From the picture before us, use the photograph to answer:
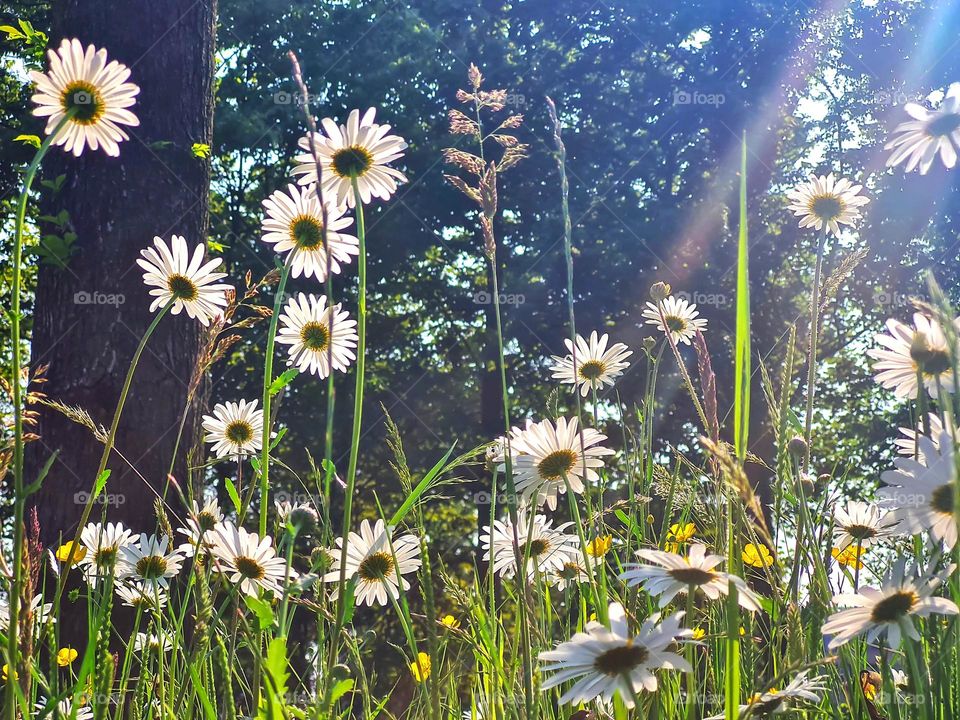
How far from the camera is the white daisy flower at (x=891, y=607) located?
0.91 meters

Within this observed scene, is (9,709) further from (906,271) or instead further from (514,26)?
(514,26)

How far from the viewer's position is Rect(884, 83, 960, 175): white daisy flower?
1.66 metres

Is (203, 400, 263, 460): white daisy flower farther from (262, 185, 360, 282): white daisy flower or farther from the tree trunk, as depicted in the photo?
the tree trunk

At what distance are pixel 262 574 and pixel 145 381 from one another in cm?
253

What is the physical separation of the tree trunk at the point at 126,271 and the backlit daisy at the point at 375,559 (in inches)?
85.9

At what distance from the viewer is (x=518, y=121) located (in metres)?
1.42

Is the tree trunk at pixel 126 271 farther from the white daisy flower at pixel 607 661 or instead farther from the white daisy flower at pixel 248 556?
the white daisy flower at pixel 607 661

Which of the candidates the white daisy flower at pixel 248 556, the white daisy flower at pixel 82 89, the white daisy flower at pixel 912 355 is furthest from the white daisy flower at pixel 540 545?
the white daisy flower at pixel 82 89

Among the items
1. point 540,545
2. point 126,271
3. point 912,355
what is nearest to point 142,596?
point 540,545

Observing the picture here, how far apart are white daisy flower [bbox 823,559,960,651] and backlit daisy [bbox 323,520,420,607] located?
578mm

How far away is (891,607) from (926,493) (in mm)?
144

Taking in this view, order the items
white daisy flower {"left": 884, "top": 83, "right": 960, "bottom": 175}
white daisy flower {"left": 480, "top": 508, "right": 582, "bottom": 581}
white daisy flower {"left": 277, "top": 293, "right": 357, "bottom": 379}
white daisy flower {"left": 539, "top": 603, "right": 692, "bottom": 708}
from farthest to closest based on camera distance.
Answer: white daisy flower {"left": 277, "top": 293, "right": 357, "bottom": 379} → white daisy flower {"left": 884, "top": 83, "right": 960, "bottom": 175} → white daisy flower {"left": 480, "top": 508, "right": 582, "bottom": 581} → white daisy flower {"left": 539, "top": 603, "right": 692, "bottom": 708}

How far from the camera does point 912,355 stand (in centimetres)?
133

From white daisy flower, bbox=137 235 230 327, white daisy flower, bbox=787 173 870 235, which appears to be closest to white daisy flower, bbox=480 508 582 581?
white daisy flower, bbox=137 235 230 327
